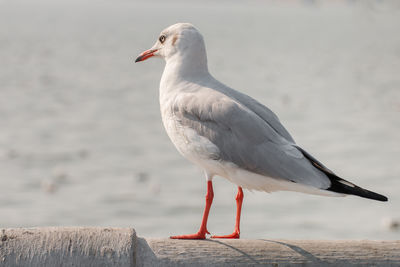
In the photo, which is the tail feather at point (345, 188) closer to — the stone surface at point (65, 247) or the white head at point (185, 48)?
the white head at point (185, 48)

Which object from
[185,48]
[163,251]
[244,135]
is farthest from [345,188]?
[185,48]

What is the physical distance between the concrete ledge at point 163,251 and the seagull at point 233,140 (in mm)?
413

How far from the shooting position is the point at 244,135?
163 inches

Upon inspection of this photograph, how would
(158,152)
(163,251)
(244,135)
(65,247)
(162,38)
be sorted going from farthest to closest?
(158,152) → (162,38) → (244,135) → (163,251) → (65,247)

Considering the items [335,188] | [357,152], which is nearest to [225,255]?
[335,188]

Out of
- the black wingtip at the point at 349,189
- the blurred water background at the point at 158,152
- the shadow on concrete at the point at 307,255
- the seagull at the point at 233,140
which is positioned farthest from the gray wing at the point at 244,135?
the blurred water background at the point at 158,152

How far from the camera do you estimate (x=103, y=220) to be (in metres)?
12.9

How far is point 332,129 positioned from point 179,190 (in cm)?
751

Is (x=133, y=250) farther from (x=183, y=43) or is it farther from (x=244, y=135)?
(x=183, y=43)

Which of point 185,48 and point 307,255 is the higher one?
point 185,48

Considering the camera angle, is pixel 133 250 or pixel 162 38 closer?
pixel 133 250

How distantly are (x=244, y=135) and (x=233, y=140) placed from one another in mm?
76

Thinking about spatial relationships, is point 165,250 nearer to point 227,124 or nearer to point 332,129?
point 227,124

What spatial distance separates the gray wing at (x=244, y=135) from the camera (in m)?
4.02
